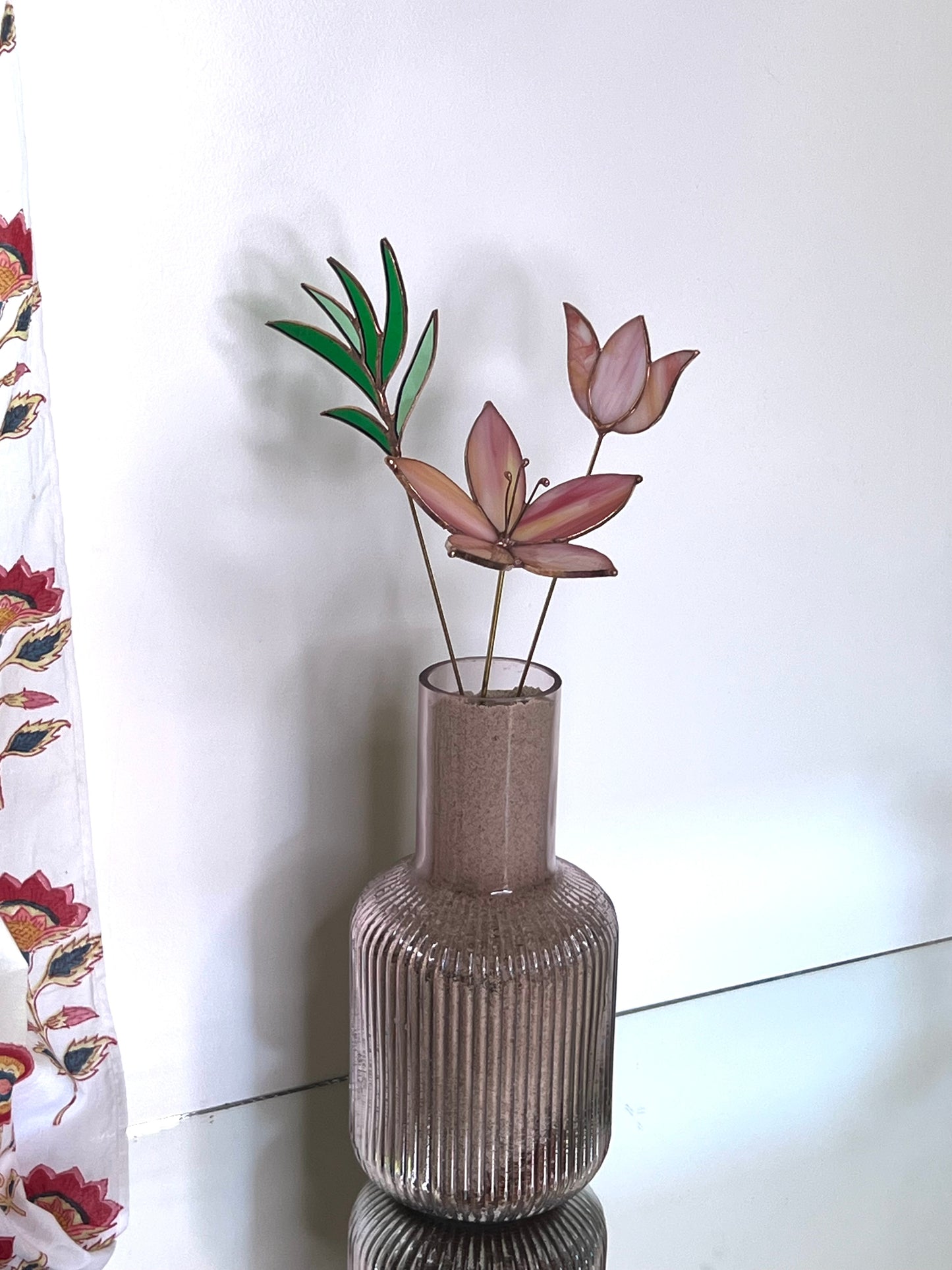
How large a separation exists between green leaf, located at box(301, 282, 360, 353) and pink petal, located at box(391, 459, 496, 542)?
95mm

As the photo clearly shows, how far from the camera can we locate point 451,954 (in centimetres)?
77

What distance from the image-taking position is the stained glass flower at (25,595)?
2.45ft

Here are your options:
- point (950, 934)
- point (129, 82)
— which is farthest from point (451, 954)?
point (950, 934)

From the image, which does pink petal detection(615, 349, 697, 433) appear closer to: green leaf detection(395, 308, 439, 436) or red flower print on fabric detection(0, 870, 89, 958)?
green leaf detection(395, 308, 439, 436)

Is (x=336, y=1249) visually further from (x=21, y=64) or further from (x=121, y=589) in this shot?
(x=21, y=64)

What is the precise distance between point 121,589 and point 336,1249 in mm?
468

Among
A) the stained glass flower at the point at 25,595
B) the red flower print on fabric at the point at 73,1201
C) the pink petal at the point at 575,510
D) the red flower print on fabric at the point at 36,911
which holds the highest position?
the pink petal at the point at 575,510

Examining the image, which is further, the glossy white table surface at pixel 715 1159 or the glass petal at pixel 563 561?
the glossy white table surface at pixel 715 1159

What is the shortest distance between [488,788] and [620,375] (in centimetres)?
28

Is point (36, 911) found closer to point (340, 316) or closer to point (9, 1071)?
point (9, 1071)

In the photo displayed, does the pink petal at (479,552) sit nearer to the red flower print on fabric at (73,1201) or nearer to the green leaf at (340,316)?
the green leaf at (340,316)

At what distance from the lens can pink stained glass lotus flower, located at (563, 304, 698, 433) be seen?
81cm

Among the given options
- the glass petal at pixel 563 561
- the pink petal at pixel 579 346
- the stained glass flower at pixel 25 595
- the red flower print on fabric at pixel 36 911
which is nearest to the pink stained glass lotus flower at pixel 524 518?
the glass petal at pixel 563 561

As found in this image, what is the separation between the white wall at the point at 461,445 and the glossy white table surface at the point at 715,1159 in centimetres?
5
